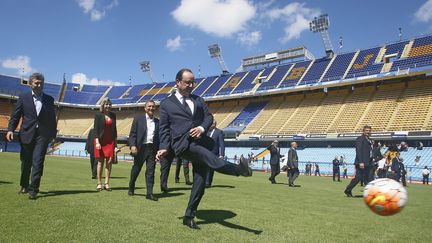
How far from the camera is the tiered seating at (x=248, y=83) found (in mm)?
48306

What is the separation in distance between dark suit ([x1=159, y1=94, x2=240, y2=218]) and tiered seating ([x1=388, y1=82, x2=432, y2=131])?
99.3 ft

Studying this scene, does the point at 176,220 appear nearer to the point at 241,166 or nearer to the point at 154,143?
the point at 241,166

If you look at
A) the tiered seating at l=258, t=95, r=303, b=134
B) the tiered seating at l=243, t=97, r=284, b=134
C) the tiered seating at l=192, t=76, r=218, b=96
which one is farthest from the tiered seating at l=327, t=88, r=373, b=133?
the tiered seating at l=192, t=76, r=218, b=96

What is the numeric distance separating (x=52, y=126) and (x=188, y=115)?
3.30m

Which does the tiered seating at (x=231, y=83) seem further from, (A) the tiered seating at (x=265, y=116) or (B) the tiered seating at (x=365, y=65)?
(B) the tiered seating at (x=365, y=65)

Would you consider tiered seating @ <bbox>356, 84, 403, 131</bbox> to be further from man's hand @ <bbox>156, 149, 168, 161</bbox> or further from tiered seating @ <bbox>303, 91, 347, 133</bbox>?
man's hand @ <bbox>156, 149, 168, 161</bbox>

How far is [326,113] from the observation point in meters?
38.5

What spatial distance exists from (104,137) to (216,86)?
4592cm

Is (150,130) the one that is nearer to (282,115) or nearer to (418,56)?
(418,56)

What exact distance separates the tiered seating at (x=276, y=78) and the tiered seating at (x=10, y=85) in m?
41.6

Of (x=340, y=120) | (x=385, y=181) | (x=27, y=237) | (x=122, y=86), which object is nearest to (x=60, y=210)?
(x=27, y=237)

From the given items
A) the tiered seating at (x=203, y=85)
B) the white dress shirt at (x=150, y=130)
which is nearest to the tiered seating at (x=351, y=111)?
the tiered seating at (x=203, y=85)

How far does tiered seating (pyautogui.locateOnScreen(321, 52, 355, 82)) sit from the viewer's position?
3946 centimetres

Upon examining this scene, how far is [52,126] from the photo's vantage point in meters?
6.56
